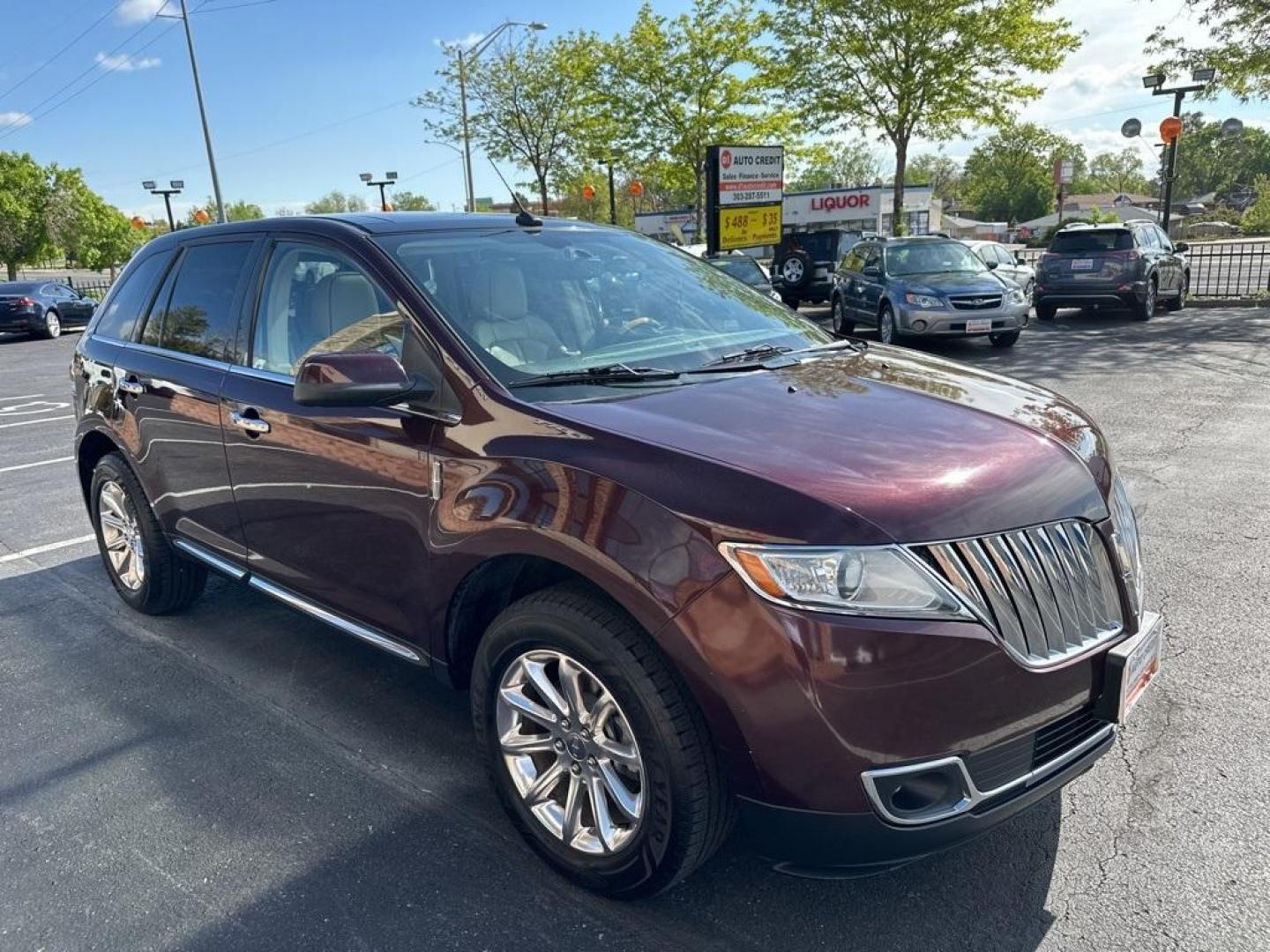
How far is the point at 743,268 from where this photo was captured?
16312mm

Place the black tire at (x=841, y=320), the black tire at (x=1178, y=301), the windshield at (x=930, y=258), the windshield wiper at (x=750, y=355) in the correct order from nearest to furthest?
the windshield wiper at (x=750, y=355), the windshield at (x=930, y=258), the black tire at (x=841, y=320), the black tire at (x=1178, y=301)

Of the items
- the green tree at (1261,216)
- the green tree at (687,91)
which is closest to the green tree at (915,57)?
the green tree at (687,91)

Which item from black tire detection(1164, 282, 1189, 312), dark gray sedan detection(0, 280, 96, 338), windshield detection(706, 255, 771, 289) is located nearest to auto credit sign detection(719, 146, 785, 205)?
windshield detection(706, 255, 771, 289)

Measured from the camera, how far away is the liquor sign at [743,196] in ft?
52.6

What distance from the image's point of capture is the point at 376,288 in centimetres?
301

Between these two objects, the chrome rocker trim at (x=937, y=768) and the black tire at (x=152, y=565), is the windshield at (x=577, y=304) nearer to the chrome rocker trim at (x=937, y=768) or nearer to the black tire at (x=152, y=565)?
the chrome rocker trim at (x=937, y=768)

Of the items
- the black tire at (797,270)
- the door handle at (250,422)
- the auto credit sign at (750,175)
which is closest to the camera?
the door handle at (250,422)

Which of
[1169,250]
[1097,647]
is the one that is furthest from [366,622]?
[1169,250]

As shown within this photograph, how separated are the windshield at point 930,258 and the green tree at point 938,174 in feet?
340

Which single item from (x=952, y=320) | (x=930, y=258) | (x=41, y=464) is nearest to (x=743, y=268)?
(x=930, y=258)

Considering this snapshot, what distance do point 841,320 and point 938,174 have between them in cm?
12043

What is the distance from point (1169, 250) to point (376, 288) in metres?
16.9

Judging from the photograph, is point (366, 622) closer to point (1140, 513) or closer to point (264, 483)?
point (264, 483)

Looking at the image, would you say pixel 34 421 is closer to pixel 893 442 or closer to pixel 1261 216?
pixel 893 442
